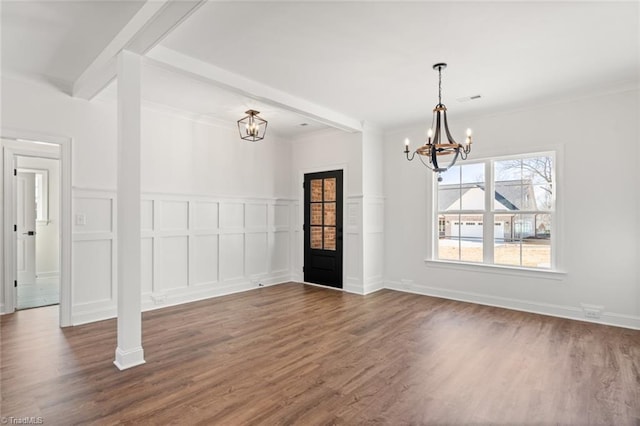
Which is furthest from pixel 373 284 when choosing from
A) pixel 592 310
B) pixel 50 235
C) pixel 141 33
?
pixel 50 235

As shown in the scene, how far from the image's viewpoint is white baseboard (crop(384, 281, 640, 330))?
4055mm

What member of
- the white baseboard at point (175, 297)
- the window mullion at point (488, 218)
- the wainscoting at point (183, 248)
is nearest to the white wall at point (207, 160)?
the wainscoting at point (183, 248)

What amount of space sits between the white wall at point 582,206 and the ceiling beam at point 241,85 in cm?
215

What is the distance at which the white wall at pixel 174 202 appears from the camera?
4.09 m

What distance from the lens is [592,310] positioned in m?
4.23

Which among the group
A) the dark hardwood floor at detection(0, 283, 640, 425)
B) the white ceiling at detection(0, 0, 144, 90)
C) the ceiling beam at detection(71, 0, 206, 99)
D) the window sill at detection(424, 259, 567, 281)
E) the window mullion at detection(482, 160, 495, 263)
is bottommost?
the dark hardwood floor at detection(0, 283, 640, 425)

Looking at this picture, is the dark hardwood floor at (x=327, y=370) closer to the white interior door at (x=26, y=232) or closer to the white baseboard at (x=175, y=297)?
the white baseboard at (x=175, y=297)

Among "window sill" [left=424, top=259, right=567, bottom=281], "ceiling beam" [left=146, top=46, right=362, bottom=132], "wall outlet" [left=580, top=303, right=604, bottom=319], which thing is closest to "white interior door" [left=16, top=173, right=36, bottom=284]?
"ceiling beam" [left=146, top=46, right=362, bottom=132]

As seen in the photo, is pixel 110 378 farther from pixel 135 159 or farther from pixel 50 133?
pixel 50 133

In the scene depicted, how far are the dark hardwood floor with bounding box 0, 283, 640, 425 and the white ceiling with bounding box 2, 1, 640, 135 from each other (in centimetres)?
282

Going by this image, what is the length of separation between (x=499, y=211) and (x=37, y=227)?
832cm

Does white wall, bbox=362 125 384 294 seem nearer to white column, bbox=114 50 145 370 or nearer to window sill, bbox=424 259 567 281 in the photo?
window sill, bbox=424 259 567 281

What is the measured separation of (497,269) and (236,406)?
4090 mm

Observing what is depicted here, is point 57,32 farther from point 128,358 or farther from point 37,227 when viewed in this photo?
point 37,227
